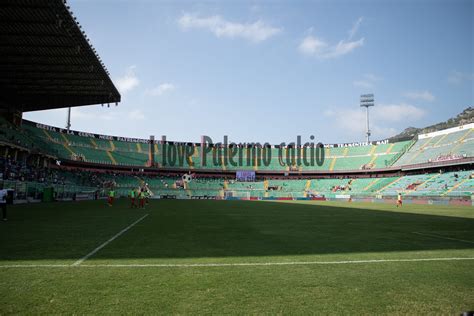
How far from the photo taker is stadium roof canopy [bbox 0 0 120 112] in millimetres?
21375

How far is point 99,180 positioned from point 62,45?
44076mm

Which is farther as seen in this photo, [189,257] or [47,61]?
[47,61]

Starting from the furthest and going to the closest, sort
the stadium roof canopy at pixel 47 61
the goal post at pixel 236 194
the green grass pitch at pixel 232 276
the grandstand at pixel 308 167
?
1. the goal post at pixel 236 194
2. the grandstand at pixel 308 167
3. the stadium roof canopy at pixel 47 61
4. the green grass pitch at pixel 232 276

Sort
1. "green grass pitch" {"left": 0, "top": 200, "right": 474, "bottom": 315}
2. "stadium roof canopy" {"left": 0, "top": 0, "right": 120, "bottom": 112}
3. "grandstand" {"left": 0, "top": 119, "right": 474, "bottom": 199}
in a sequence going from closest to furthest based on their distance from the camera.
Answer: "green grass pitch" {"left": 0, "top": 200, "right": 474, "bottom": 315}
"stadium roof canopy" {"left": 0, "top": 0, "right": 120, "bottom": 112}
"grandstand" {"left": 0, "top": 119, "right": 474, "bottom": 199}

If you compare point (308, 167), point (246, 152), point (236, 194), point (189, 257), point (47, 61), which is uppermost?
point (47, 61)

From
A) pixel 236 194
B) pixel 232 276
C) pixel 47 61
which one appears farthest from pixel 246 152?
pixel 232 276

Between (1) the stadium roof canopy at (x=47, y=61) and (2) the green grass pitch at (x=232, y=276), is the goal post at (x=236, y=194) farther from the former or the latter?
(2) the green grass pitch at (x=232, y=276)

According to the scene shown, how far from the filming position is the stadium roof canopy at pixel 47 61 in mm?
21375

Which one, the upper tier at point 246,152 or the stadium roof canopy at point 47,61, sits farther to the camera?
the upper tier at point 246,152

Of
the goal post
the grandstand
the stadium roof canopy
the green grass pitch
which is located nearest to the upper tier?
the grandstand

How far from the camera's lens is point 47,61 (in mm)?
28141

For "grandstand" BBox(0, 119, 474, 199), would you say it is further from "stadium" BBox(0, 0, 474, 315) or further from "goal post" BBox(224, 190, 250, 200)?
"stadium" BBox(0, 0, 474, 315)

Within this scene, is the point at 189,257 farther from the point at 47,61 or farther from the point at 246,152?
the point at 246,152

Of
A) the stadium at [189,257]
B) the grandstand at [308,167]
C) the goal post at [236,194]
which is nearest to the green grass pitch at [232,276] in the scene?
the stadium at [189,257]
